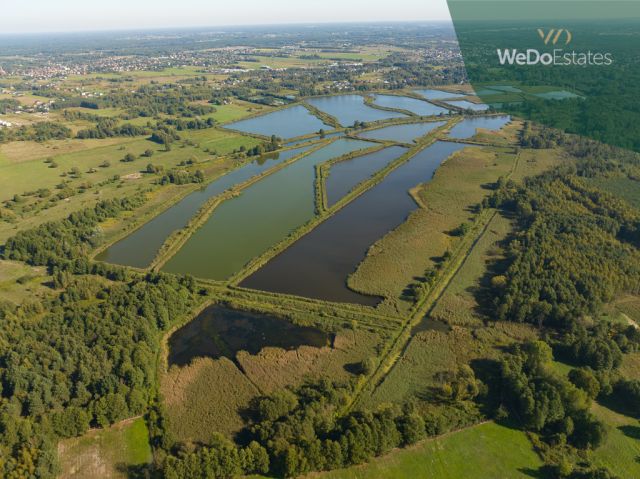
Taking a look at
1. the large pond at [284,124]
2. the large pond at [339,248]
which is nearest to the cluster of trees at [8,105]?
the large pond at [284,124]

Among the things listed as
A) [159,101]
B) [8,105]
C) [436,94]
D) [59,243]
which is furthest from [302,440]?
[8,105]

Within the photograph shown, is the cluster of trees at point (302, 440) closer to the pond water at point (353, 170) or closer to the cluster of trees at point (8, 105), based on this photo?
the pond water at point (353, 170)

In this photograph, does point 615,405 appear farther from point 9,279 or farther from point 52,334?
point 9,279

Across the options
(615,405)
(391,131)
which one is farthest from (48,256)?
(391,131)

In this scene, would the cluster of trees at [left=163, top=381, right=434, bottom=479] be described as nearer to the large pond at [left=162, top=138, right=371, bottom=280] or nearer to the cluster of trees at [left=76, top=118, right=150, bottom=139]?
the large pond at [left=162, top=138, right=371, bottom=280]

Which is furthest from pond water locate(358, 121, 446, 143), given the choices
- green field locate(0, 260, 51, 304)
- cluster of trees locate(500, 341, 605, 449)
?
cluster of trees locate(500, 341, 605, 449)

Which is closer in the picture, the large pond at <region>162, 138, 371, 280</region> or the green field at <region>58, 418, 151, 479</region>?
the green field at <region>58, 418, 151, 479</region>
